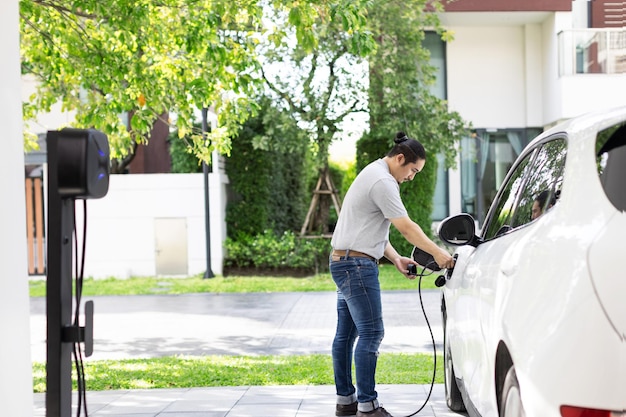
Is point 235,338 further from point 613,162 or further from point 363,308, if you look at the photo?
point 613,162

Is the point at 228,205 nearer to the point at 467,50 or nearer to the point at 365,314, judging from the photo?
the point at 467,50

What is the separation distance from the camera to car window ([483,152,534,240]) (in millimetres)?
4824

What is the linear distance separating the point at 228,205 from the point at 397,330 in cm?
846

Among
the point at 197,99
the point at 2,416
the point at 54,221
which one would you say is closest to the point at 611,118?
the point at 54,221

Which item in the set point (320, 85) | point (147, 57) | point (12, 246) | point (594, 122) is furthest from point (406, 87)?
point (12, 246)

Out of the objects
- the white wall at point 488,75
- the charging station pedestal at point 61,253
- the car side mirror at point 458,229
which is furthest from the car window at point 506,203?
the white wall at point 488,75

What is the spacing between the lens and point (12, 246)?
361 centimetres

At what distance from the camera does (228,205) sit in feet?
63.9

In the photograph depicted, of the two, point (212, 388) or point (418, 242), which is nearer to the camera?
point (418, 242)

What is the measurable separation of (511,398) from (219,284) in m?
14.1

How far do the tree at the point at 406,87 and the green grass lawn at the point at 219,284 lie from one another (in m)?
2.31

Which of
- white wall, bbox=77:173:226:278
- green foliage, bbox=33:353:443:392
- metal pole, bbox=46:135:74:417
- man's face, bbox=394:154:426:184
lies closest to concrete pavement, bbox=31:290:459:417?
green foliage, bbox=33:353:443:392

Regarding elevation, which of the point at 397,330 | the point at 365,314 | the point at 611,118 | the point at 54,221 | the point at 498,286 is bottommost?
the point at 397,330

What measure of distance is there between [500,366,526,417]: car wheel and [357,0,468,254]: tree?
1470 centimetres
